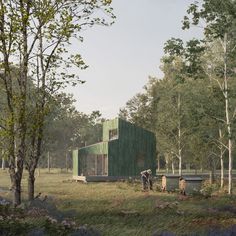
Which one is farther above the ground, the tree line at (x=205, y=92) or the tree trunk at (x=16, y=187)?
the tree line at (x=205, y=92)

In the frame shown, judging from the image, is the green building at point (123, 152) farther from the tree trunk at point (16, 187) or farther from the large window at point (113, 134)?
the tree trunk at point (16, 187)

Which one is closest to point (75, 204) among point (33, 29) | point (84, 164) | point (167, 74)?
point (33, 29)

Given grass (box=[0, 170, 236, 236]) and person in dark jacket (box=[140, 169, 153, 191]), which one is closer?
grass (box=[0, 170, 236, 236])

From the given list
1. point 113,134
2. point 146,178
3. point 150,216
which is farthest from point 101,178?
point 150,216

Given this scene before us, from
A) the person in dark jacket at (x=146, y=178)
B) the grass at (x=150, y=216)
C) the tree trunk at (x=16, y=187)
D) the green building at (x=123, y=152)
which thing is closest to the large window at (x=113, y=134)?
the green building at (x=123, y=152)

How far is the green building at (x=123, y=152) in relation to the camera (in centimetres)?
4066

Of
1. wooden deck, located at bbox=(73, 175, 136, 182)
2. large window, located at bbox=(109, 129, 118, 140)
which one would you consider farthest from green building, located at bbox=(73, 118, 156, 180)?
wooden deck, located at bbox=(73, 175, 136, 182)

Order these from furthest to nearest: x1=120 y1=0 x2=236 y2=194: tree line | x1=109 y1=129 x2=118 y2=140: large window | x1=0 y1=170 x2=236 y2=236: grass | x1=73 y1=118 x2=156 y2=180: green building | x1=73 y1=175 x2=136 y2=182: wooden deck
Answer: x1=109 y1=129 x2=118 y2=140: large window
x1=73 y1=118 x2=156 y2=180: green building
x1=73 y1=175 x2=136 y2=182: wooden deck
x1=120 y1=0 x2=236 y2=194: tree line
x1=0 y1=170 x2=236 y2=236: grass

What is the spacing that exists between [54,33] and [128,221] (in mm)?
6772

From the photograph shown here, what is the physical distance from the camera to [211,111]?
2805 cm

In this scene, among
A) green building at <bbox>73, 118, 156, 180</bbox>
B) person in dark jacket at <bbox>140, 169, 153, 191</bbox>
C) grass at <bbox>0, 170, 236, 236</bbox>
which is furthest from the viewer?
green building at <bbox>73, 118, 156, 180</bbox>

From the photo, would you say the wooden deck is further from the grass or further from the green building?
the grass

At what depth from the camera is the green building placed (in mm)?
40656

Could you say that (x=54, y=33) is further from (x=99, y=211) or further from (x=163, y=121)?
(x=163, y=121)
